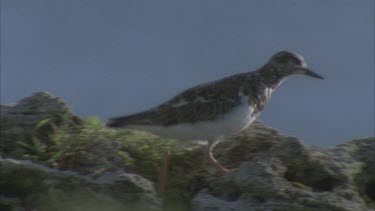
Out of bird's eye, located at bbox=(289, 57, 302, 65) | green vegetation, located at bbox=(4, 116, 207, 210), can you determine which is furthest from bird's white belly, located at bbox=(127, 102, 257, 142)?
bird's eye, located at bbox=(289, 57, 302, 65)

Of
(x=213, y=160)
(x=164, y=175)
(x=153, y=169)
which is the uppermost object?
(x=213, y=160)

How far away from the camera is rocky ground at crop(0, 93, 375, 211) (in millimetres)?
8945

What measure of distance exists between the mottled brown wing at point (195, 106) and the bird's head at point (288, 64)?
661mm

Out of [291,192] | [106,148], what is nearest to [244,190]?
[291,192]

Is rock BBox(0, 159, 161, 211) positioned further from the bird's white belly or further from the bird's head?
the bird's head

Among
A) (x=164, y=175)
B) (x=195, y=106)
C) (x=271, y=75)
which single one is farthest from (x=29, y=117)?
(x=271, y=75)

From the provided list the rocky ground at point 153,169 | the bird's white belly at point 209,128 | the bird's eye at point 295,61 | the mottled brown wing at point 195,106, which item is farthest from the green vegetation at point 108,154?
the bird's eye at point 295,61

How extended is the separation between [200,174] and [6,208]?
159 centimetres

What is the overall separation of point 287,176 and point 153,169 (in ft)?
3.48

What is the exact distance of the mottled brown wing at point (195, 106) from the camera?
404 inches

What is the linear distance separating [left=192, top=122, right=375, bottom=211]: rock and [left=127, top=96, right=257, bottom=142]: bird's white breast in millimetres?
95

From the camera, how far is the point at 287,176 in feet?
31.0

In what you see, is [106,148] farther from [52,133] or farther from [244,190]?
[244,190]

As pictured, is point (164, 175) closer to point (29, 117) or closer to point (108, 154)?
point (108, 154)
